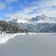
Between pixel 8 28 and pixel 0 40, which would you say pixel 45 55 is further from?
pixel 8 28

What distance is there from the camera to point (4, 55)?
2834 centimetres

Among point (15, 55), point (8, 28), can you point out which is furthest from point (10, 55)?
point (8, 28)

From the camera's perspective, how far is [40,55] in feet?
94.6

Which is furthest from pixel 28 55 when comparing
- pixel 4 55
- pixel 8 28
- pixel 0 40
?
pixel 8 28

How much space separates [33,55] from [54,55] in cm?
291

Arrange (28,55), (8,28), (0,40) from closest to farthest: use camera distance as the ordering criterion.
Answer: (28,55)
(0,40)
(8,28)

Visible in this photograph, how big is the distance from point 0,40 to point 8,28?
94033mm

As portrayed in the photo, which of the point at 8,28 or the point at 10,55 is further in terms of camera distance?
the point at 8,28

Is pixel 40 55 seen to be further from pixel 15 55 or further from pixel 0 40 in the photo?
pixel 0 40

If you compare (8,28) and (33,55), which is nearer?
(33,55)

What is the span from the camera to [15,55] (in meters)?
28.6

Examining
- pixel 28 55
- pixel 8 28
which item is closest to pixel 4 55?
pixel 28 55

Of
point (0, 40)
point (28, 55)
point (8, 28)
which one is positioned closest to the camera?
point (28, 55)

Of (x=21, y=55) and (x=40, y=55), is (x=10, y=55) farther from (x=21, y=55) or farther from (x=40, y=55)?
(x=40, y=55)
